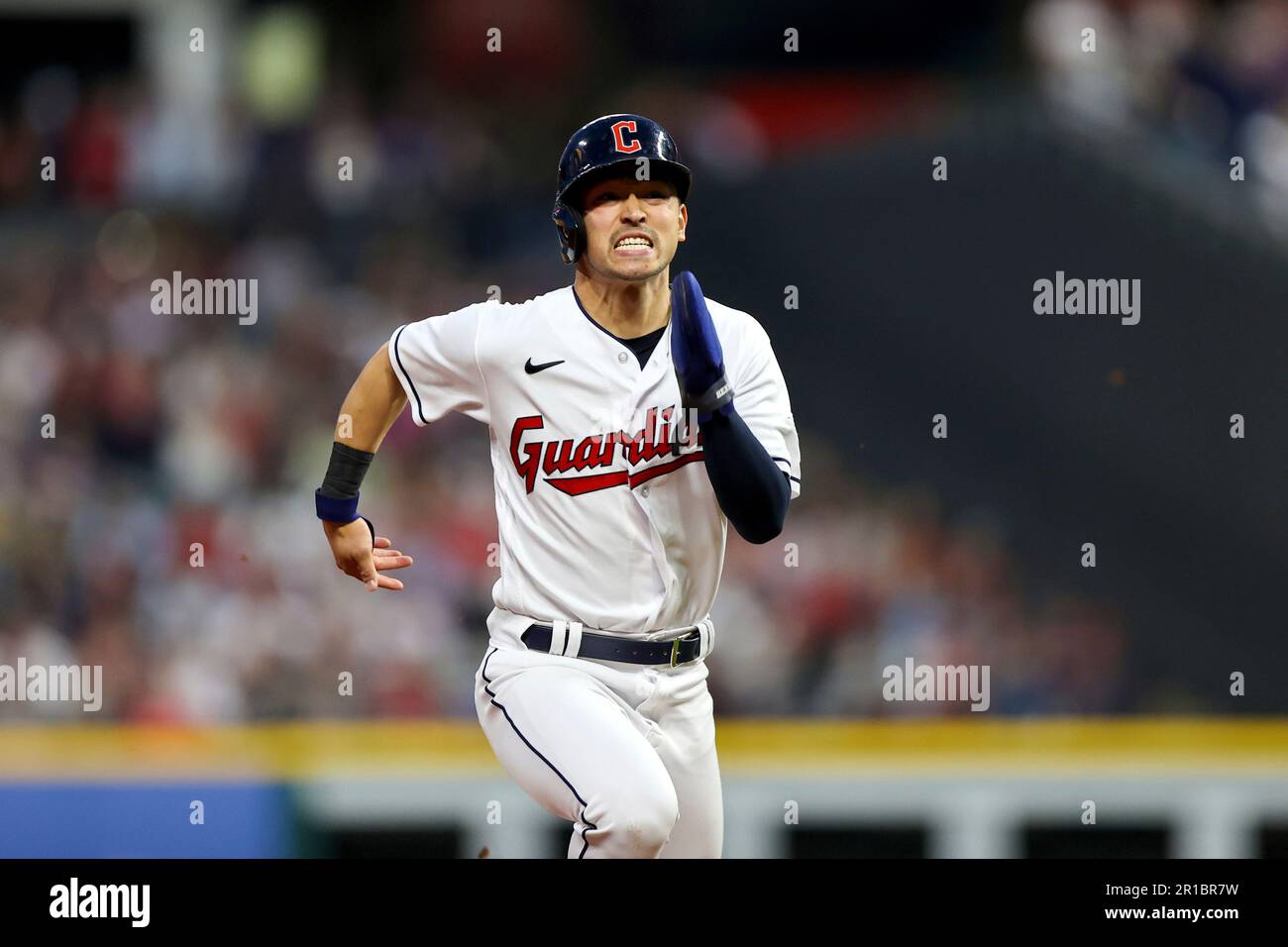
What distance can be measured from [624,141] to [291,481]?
3.44 meters

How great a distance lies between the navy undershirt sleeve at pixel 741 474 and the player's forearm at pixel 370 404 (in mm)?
734

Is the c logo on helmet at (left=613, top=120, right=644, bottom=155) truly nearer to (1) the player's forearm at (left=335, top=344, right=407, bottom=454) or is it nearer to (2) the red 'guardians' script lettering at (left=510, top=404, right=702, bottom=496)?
(2) the red 'guardians' script lettering at (left=510, top=404, right=702, bottom=496)

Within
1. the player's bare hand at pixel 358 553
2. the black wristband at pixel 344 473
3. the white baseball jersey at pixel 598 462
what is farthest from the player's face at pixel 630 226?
the player's bare hand at pixel 358 553

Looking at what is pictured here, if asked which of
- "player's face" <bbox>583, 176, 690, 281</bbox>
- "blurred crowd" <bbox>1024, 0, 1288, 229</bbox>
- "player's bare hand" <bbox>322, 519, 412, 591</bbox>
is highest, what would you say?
"blurred crowd" <bbox>1024, 0, 1288, 229</bbox>

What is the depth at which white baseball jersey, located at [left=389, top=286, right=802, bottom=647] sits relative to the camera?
3027 millimetres

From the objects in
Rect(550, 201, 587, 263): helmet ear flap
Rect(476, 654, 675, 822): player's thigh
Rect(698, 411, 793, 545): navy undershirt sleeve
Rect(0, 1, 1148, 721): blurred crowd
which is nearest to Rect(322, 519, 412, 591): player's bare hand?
Rect(476, 654, 675, 822): player's thigh

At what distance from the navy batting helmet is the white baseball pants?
0.80 m

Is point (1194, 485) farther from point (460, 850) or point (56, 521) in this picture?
point (56, 521)

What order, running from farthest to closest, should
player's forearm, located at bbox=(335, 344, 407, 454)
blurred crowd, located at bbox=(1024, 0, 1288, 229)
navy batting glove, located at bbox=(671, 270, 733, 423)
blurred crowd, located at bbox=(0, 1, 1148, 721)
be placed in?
blurred crowd, located at bbox=(1024, 0, 1288, 229)
blurred crowd, located at bbox=(0, 1, 1148, 721)
player's forearm, located at bbox=(335, 344, 407, 454)
navy batting glove, located at bbox=(671, 270, 733, 423)

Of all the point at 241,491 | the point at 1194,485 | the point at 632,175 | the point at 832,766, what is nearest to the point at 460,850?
the point at 832,766

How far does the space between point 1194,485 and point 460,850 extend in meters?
3.13

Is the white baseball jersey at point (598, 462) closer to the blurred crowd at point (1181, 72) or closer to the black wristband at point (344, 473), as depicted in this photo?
the black wristband at point (344, 473)

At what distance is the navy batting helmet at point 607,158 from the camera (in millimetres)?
2996

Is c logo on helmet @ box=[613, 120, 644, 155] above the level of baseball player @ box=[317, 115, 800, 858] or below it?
above
